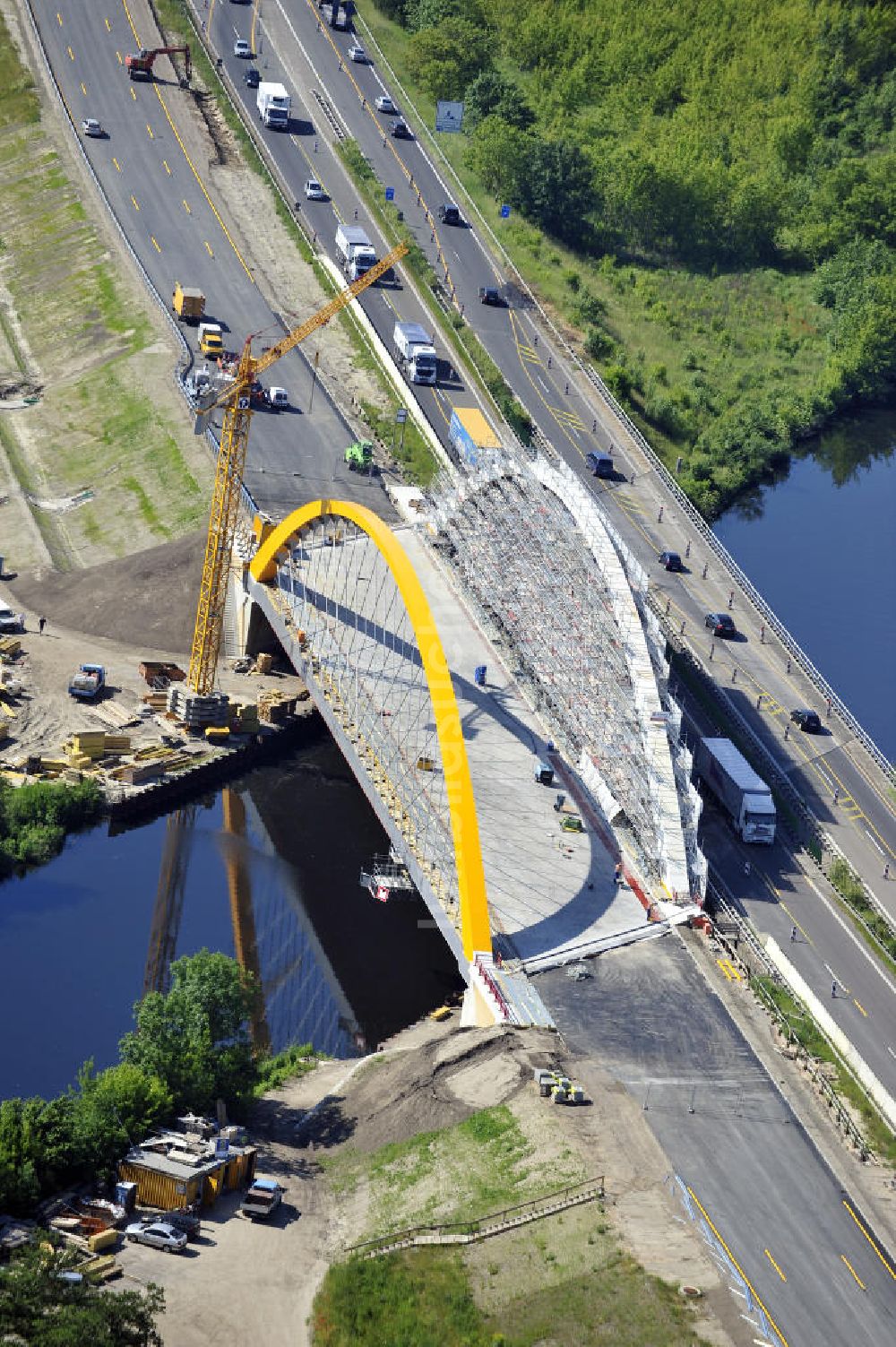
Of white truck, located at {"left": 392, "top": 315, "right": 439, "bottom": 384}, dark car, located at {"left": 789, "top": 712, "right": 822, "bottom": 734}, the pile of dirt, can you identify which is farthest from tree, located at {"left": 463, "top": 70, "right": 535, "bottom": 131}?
dark car, located at {"left": 789, "top": 712, "right": 822, "bottom": 734}

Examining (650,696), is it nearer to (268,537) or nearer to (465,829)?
(465,829)

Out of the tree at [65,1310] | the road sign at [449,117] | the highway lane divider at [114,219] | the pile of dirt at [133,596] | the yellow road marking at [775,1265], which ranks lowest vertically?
the pile of dirt at [133,596]

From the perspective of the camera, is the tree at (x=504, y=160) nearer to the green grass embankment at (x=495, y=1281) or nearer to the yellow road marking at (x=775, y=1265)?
the green grass embankment at (x=495, y=1281)

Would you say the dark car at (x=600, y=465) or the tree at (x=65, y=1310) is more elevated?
the tree at (x=65, y=1310)

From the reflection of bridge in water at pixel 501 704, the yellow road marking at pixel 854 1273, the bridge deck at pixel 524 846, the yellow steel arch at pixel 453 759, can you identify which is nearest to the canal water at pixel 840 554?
the reflection of bridge in water at pixel 501 704

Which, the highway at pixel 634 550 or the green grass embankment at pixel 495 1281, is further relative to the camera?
the highway at pixel 634 550

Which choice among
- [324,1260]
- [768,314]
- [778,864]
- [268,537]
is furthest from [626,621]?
[768,314]

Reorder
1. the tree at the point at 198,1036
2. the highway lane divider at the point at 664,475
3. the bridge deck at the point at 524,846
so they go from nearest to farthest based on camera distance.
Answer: the tree at the point at 198,1036 < the bridge deck at the point at 524,846 < the highway lane divider at the point at 664,475

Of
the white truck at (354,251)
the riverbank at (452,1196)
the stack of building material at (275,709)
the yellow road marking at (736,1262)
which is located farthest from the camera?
the white truck at (354,251)
